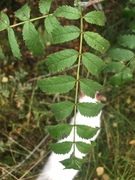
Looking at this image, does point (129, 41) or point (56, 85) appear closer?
point (56, 85)

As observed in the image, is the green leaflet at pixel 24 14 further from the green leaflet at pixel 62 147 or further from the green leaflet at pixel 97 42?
the green leaflet at pixel 62 147

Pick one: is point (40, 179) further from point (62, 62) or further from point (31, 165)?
point (62, 62)

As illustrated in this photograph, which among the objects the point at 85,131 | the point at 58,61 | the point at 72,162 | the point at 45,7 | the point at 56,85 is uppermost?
the point at 45,7

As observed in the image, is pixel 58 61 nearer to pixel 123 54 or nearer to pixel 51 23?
pixel 51 23

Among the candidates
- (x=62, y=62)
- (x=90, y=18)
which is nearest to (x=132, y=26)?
(x=90, y=18)

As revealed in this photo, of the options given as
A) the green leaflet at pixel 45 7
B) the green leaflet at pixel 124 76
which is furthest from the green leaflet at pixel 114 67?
the green leaflet at pixel 45 7

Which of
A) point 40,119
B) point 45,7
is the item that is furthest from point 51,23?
point 40,119

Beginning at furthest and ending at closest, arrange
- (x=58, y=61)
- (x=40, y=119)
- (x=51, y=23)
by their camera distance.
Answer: (x=40, y=119)
(x=51, y=23)
(x=58, y=61)
